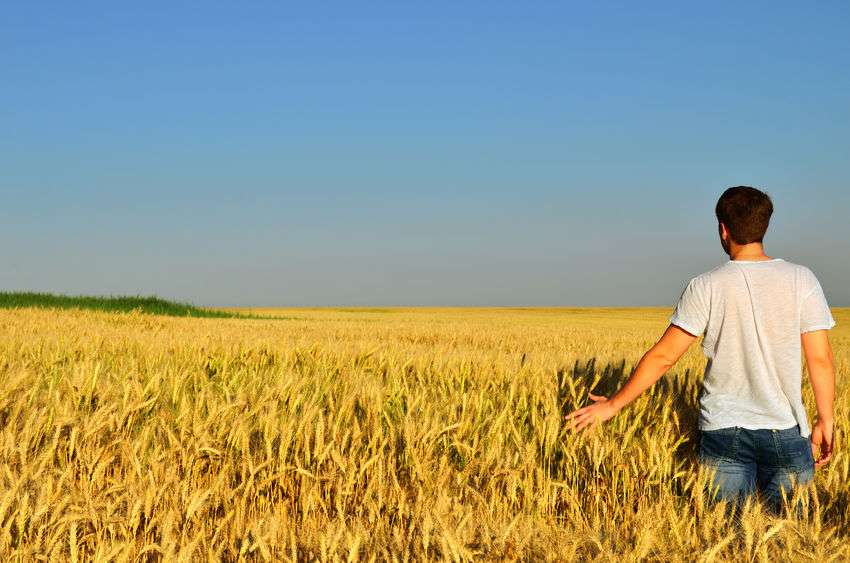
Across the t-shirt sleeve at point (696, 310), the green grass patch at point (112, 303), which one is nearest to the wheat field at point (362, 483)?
the t-shirt sleeve at point (696, 310)

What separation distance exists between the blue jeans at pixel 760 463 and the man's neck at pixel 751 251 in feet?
2.39

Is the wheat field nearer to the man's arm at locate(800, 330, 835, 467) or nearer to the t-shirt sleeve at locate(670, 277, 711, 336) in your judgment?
the man's arm at locate(800, 330, 835, 467)

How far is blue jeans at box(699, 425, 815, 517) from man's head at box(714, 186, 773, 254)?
0.81 metres

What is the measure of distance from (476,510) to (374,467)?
47cm

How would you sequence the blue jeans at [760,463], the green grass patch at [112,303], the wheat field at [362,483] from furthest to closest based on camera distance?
the green grass patch at [112,303]
the blue jeans at [760,463]
the wheat field at [362,483]

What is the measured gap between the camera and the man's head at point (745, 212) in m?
2.97

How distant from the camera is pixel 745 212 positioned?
2.98 metres

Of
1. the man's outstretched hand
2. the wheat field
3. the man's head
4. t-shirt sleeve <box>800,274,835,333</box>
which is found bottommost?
the wheat field

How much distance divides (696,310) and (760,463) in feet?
2.30

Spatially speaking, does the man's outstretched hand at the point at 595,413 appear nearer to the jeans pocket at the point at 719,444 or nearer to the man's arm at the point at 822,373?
the jeans pocket at the point at 719,444

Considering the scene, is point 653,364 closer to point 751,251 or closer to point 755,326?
point 755,326

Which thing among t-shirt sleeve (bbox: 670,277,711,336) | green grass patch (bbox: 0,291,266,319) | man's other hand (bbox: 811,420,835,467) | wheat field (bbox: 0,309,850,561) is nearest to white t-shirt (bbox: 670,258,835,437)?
t-shirt sleeve (bbox: 670,277,711,336)

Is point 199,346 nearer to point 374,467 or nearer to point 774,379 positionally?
point 374,467

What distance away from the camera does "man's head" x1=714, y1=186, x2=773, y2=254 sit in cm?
297
